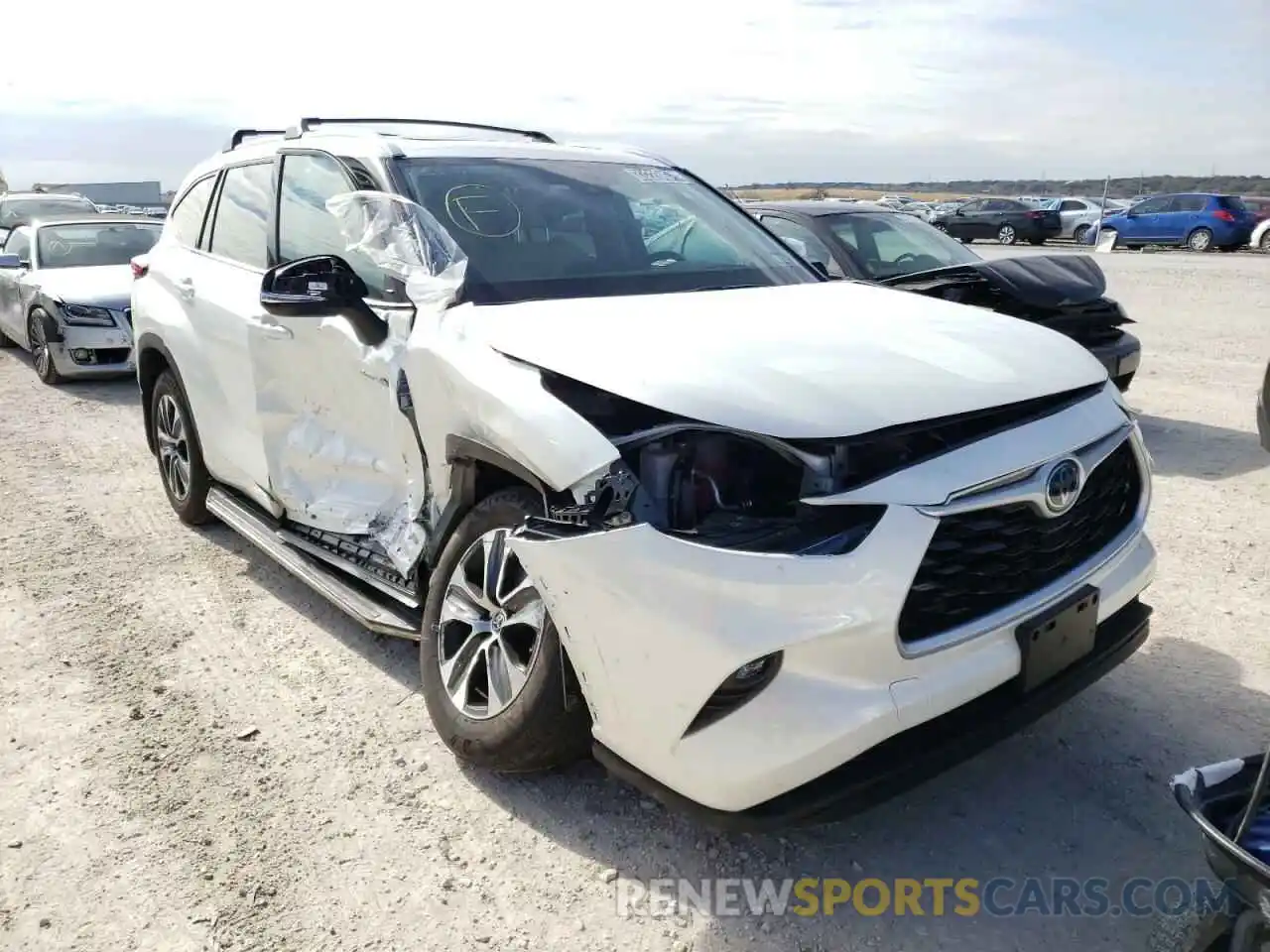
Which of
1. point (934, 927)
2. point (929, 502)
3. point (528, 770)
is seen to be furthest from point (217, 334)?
→ point (934, 927)

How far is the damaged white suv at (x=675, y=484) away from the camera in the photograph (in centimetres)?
226

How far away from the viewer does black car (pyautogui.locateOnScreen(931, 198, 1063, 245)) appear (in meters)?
28.7

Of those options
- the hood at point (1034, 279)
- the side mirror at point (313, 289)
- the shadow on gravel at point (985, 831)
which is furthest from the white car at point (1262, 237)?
the side mirror at point (313, 289)

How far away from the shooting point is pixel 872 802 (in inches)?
90.6

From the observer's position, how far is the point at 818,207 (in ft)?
24.8

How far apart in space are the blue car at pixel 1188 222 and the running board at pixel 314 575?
25419mm

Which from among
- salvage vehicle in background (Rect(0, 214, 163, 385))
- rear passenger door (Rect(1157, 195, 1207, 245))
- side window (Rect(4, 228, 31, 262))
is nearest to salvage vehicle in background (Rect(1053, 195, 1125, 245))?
rear passenger door (Rect(1157, 195, 1207, 245))

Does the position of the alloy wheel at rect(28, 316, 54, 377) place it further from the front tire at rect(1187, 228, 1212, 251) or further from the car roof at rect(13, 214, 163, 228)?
the front tire at rect(1187, 228, 1212, 251)

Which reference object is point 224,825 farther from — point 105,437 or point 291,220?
point 105,437

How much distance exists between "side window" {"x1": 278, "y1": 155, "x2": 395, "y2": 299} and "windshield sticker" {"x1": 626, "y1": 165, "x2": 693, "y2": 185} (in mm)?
1163

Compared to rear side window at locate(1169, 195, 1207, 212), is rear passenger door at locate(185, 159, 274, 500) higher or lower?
lower

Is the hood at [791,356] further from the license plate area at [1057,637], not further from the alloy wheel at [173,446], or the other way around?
the alloy wheel at [173,446]

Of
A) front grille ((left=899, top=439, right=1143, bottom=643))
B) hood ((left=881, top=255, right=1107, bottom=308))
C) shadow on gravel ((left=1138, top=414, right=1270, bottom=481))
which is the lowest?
shadow on gravel ((left=1138, top=414, right=1270, bottom=481))

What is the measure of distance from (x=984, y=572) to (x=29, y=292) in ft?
34.2
